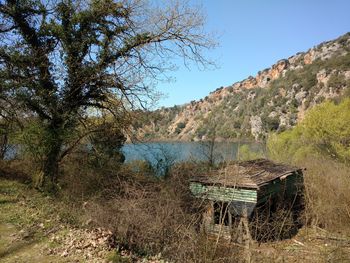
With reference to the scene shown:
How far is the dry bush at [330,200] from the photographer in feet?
57.0

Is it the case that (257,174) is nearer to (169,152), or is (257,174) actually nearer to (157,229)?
(169,152)

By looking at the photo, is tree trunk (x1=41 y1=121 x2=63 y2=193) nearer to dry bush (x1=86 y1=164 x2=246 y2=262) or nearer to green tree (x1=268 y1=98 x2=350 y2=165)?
dry bush (x1=86 y1=164 x2=246 y2=262)

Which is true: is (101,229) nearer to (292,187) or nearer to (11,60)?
(11,60)

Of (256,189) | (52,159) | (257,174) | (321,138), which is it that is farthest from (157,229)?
(321,138)

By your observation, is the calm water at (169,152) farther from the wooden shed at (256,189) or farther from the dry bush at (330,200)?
the dry bush at (330,200)

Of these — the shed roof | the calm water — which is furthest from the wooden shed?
the calm water

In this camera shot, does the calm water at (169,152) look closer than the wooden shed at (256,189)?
No

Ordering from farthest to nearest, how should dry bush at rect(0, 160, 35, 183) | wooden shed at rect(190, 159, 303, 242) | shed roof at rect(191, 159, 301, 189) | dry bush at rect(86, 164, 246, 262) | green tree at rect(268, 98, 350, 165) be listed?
green tree at rect(268, 98, 350, 165) → dry bush at rect(0, 160, 35, 183) → shed roof at rect(191, 159, 301, 189) → wooden shed at rect(190, 159, 303, 242) → dry bush at rect(86, 164, 246, 262)

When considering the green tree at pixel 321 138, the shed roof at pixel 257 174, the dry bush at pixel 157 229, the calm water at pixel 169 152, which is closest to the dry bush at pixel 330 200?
the shed roof at pixel 257 174

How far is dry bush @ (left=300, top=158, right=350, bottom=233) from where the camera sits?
17.4 meters

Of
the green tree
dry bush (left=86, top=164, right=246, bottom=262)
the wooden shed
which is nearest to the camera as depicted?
dry bush (left=86, top=164, right=246, bottom=262)

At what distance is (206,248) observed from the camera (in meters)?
6.82

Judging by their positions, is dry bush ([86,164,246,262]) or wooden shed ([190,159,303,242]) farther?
wooden shed ([190,159,303,242])

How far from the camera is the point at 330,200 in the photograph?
57.6 ft
